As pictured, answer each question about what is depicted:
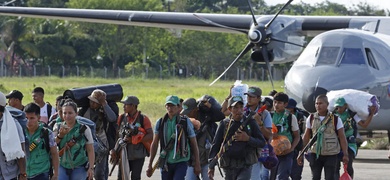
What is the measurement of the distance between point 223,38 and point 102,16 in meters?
54.3

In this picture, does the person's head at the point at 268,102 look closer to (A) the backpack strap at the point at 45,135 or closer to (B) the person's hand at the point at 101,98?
(B) the person's hand at the point at 101,98

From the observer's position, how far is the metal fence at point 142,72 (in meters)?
70.4

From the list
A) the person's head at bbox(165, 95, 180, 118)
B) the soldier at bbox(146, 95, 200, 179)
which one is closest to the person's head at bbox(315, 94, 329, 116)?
the soldier at bbox(146, 95, 200, 179)

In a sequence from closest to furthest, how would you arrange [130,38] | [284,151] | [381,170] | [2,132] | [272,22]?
[2,132] < [284,151] < [381,170] < [272,22] < [130,38]

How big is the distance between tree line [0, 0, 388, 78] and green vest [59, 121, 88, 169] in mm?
60577

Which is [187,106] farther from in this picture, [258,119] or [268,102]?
[258,119]

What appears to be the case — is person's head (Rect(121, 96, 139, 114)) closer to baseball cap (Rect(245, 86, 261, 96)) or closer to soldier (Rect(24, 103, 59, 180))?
baseball cap (Rect(245, 86, 261, 96))

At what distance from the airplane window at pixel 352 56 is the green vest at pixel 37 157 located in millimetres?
9746

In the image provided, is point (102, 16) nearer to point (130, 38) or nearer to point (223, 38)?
point (130, 38)

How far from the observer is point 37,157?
9.92 metres

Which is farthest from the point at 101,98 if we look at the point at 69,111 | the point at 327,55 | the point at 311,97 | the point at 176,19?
the point at 176,19

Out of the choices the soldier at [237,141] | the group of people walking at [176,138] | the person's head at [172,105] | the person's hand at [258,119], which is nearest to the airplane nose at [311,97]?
the group of people walking at [176,138]

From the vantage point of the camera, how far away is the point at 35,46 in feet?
238

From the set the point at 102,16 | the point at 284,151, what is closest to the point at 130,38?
the point at 102,16
